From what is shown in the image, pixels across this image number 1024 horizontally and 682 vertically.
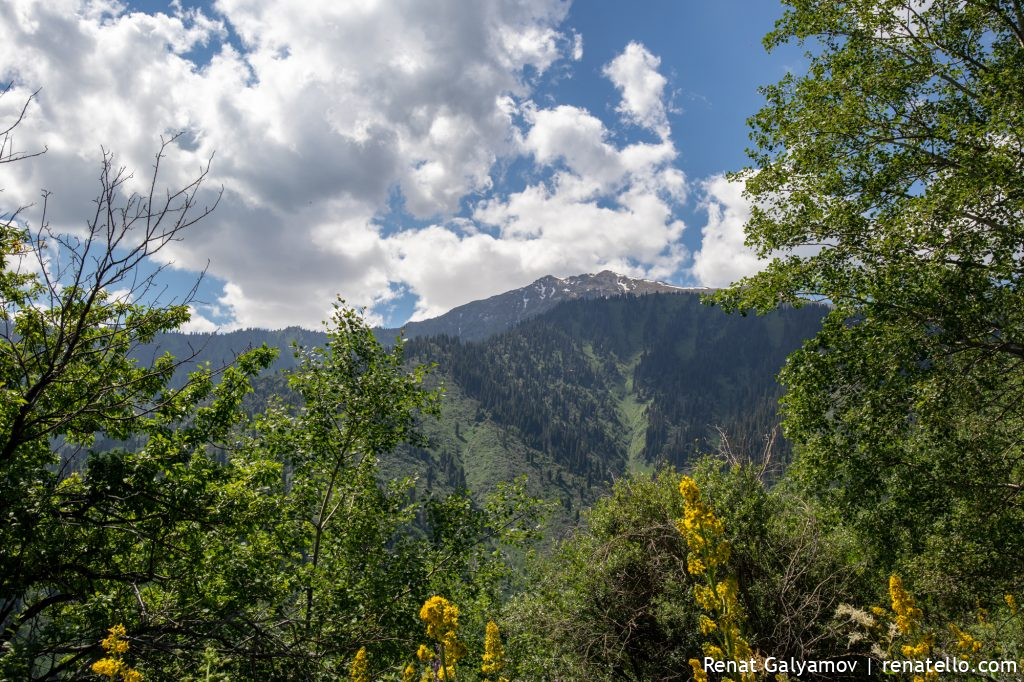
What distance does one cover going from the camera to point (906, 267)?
26.5ft

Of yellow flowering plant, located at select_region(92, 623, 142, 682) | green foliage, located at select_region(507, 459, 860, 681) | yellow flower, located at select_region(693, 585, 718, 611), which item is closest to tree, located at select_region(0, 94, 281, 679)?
yellow flowering plant, located at select_region(92, 623, 142, 682)

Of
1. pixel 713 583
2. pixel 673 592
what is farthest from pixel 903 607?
pixel 673 592

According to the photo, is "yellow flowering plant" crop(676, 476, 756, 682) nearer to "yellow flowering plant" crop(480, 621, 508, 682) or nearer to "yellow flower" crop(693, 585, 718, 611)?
"yellow flower" crop(693, 585, 718, 611)

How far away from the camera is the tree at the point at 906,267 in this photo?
8148 mm

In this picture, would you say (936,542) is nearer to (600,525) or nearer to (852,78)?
(600,525)

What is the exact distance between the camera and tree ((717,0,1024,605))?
26.7 feet

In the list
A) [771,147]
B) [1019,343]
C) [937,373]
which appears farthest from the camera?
[771,147]

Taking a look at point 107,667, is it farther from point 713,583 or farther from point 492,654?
point 713,583

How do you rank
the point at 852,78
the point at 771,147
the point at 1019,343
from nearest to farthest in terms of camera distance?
1. the point at 1019,343
2. the point at 852,78
3. the point at 771,147

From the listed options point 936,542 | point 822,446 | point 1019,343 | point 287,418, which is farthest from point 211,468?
point 936,542

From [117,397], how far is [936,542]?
16655mm

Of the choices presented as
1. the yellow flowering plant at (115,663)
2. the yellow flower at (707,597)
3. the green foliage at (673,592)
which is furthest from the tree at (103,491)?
the green foliage at (673,592)

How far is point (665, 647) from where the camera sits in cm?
1169

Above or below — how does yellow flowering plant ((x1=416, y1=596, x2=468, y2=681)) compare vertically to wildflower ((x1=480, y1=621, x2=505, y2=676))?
→ above
